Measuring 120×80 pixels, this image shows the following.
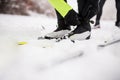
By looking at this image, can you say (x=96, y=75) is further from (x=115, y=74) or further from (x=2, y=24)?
(x=2, y=24)

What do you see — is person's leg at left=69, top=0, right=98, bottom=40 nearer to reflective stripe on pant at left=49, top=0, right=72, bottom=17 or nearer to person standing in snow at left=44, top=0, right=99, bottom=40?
person standing in snow at left=44, top=0, right=99, bottom=40

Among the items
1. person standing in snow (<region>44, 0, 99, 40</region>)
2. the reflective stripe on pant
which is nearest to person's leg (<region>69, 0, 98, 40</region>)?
person standing in snow (<region>44, 0, 99, 40</region>)

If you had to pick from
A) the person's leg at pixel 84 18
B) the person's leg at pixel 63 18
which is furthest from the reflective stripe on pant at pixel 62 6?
the person's leg at pixel 84 18

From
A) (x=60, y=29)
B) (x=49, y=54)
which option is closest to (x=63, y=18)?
(x=60, y=29)

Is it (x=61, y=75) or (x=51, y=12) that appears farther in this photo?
(x=51, y=12)

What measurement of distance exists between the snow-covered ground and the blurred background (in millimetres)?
25

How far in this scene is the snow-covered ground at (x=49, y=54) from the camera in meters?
0.83

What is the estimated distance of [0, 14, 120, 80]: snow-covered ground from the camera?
829mm

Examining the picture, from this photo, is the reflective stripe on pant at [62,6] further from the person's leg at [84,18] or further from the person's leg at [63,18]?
the person's leg at [84,18]

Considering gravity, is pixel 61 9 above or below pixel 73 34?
above

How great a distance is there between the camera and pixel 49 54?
0.95 metres

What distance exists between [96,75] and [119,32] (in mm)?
278

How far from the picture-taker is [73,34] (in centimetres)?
108

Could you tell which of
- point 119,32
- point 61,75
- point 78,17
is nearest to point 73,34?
point 78,17
